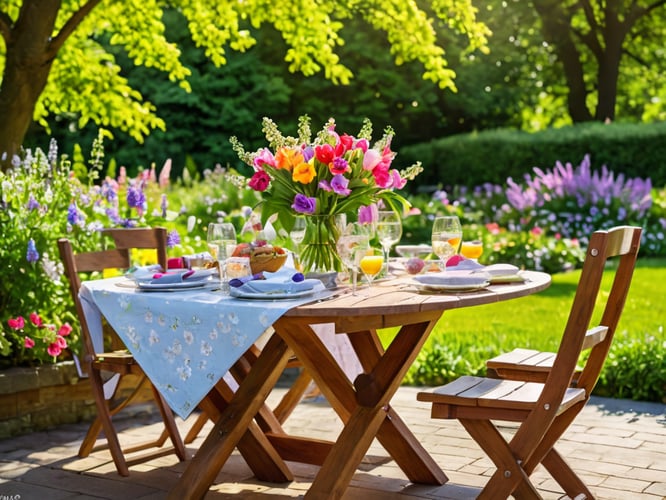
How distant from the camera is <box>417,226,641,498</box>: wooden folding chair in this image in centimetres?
335

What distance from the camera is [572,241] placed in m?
10.8

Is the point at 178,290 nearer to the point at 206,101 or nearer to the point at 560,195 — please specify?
the point at 560,195

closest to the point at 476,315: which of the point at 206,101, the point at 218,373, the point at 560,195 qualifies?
the point at 560,195

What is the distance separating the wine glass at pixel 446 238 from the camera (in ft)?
14.1

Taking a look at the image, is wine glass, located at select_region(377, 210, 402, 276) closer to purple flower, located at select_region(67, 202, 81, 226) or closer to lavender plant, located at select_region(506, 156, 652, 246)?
purple flower, located at select_region(67, 202, 81, 226)

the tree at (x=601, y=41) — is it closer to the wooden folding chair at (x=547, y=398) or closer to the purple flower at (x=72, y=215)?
the purple flower at (x=72, y=215)

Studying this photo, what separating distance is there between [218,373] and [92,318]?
3.67 feet

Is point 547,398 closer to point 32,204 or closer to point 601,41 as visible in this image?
point 32,204

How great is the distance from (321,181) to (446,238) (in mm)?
638

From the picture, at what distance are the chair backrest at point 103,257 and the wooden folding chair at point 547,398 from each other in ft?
6.00

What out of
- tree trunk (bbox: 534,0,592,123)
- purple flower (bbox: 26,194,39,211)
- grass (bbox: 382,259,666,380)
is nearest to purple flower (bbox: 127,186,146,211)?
purple flower (bbox: 26,194,39,211)

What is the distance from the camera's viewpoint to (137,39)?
8969mm

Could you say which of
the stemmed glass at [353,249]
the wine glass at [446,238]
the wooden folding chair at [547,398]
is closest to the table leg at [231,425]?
the stemmed glass at [353,249]

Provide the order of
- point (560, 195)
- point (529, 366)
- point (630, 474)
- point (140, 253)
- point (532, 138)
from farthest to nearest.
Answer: point (532, 138) < point (560, 195) < point (140, 253) < point (630, 474) < point (529, 366)
